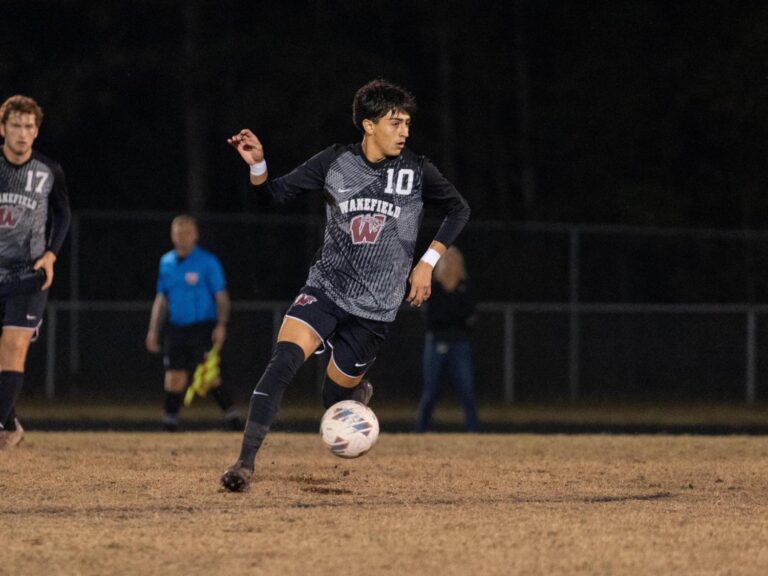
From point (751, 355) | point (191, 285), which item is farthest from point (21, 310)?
point (751, 355)

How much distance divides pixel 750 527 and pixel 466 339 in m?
8.83

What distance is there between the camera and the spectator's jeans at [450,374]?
16141 mm

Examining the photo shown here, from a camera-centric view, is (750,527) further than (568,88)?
No

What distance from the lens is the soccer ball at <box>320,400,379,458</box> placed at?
28.1 ft

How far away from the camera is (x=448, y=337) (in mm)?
16312

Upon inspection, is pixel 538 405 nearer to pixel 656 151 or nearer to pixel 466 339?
pixel 466 339

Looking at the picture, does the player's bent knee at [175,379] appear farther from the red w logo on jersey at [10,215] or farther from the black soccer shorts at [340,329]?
the black soccer shorts at [340,329]

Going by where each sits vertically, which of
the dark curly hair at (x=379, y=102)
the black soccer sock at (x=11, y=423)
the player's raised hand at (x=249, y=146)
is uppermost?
the dark curly hair at (x=379, y=102)

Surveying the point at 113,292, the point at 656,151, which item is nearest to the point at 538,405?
the point at 113,292

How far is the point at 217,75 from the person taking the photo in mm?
31188

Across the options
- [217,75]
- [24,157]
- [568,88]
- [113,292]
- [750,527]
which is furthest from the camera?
[568,88]

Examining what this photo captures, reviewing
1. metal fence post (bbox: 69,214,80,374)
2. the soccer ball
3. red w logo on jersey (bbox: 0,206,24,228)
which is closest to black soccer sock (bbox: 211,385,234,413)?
red w logo on jersey (bbox: 0,206,24,228)

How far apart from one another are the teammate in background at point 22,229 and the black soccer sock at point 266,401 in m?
2.64

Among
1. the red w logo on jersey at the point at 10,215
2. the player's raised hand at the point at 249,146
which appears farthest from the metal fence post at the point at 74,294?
the player's raised hand at the point at 249,146
